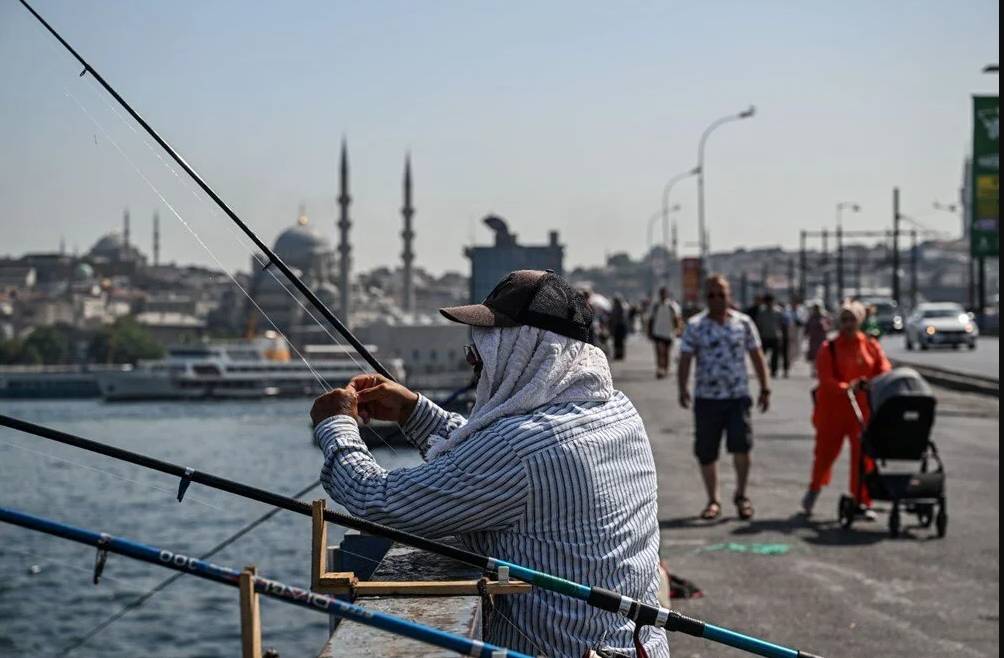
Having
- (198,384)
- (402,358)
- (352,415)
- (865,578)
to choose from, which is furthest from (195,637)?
(402,358)

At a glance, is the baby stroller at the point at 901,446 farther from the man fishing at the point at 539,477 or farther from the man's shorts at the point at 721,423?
the man fishing at the point at 539,477

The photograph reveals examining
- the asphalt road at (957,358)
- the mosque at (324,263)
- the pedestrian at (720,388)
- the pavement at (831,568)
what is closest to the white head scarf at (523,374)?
the pavement at (831,568)

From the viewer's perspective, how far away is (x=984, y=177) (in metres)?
26.6

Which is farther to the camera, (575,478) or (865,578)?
(865,578)

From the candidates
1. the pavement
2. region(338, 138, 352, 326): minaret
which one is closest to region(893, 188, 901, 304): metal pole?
the pavement

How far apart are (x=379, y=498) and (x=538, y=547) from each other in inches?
13.6

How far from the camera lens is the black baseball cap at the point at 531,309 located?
3.58 metres

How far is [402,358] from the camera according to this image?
510 feet

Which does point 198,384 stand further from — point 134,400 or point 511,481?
point 511,481

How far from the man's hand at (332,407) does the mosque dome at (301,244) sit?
171m

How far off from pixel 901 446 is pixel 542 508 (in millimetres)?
7826

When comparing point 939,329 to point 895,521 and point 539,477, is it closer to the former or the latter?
point 895,521

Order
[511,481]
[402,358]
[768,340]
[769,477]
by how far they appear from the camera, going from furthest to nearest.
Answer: [402,358] < [768,340] < [769,477] < [511,481]

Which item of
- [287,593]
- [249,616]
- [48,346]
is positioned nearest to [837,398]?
[287,593]
